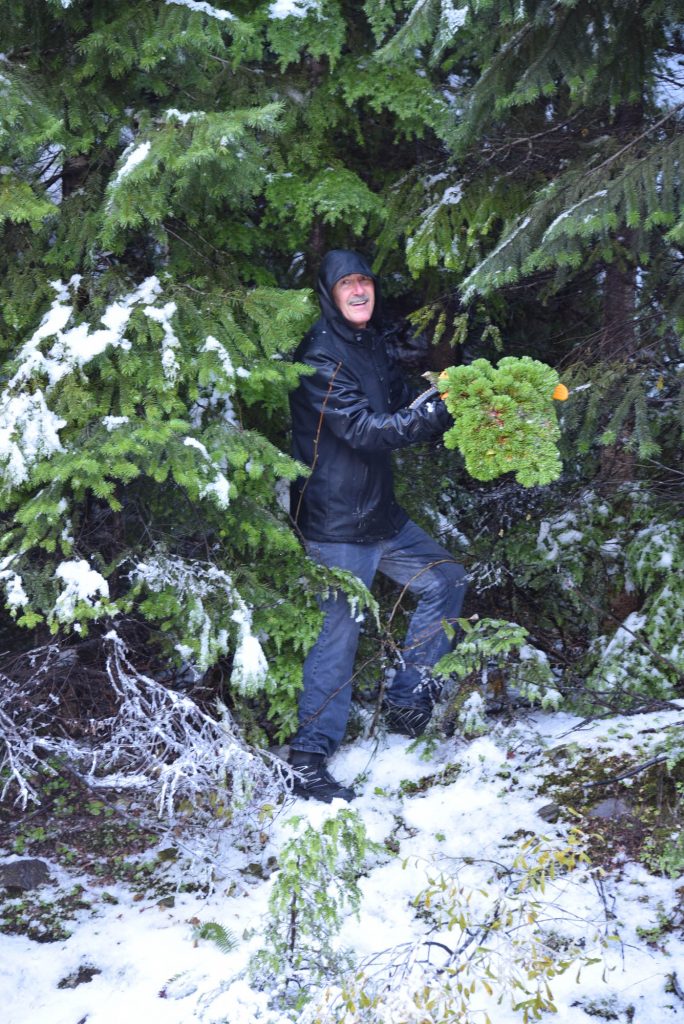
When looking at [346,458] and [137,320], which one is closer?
[137,320]

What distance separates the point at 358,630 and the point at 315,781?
0.89m

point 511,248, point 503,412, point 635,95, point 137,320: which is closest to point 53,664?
point 137,320

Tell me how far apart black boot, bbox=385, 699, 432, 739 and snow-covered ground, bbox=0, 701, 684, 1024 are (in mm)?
248

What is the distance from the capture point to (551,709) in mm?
5695

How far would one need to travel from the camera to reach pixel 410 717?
579cm

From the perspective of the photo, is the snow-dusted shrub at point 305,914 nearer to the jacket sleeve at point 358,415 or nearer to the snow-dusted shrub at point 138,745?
the snow-dusted shrub at point 138,745

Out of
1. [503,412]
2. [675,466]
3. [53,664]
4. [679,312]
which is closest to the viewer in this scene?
[503,412]

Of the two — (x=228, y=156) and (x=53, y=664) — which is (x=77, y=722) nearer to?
(x=53, y=664)

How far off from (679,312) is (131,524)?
3.28 m

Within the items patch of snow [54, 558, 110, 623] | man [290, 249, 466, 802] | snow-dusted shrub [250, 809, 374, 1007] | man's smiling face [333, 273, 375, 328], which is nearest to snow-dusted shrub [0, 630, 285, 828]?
patch of snow [54, 558, 110, 623]

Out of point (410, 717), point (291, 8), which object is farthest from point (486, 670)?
point (291, 8)

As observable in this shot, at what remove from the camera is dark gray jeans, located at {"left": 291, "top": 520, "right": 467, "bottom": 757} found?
17.5ft

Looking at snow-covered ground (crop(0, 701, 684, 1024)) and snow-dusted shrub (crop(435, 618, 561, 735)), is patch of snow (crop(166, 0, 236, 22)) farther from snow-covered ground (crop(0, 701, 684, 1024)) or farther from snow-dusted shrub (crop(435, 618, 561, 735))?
snow-covered ground (crop(0, 701, 684, 1024))

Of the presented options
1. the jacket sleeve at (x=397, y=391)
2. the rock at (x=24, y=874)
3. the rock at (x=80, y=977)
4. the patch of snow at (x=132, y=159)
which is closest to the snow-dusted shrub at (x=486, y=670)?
the jacket sleeve at (x=397, y=391)
